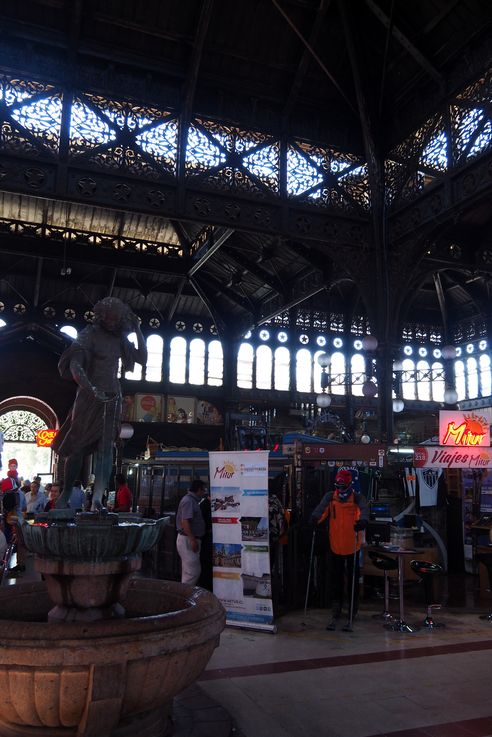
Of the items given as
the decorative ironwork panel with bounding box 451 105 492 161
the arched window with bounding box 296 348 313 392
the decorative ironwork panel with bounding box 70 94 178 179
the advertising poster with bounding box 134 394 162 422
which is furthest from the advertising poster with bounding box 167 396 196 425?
the decorative ironwork panel with bounding box 451 105 492 161

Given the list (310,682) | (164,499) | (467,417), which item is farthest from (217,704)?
(164,499)

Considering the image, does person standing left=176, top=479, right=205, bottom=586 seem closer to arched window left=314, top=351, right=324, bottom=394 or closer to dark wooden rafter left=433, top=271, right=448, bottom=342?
dark wooden rafter left=433, top=271, right=448, bottom=342

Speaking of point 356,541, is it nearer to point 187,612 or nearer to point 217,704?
point 217,704

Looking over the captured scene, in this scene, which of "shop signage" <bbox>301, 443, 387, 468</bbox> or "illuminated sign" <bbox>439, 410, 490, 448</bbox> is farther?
"illuminated sign" <bbox>439, 410, 490, 448</bbox>

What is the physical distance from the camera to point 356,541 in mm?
7039

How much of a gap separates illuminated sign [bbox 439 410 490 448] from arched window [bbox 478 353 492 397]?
49.2 feet

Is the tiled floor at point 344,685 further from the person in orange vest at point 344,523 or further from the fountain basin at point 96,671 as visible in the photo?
the fountain basin at point 96,671

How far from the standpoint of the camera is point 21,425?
2172 cm

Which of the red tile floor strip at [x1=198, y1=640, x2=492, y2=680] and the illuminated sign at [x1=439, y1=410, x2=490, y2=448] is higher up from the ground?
the illuminated sign at [x1=439, y1=410, x2=490, y2=448]

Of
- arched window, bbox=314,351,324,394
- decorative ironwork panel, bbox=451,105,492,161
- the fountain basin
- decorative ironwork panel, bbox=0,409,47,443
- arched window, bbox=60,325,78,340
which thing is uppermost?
decorative ironwork panel, bbox=451,105,492,161

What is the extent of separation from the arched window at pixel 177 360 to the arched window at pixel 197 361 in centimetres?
33

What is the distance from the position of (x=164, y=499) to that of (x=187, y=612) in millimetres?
8601

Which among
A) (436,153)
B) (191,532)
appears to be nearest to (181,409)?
(436,153)

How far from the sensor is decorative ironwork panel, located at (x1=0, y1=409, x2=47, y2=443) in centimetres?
2145
